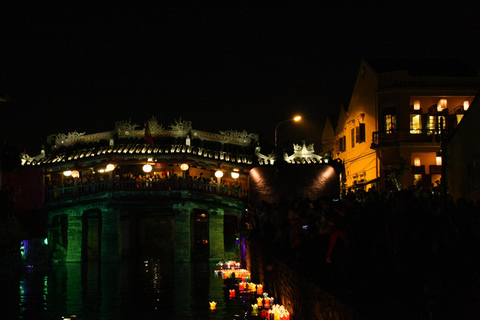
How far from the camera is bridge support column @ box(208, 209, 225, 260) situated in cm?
3584

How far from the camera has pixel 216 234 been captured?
3603 centimetres

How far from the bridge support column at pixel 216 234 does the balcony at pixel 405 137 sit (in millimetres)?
10532

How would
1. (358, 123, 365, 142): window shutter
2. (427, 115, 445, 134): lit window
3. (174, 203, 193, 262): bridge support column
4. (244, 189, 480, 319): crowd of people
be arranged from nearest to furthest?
(244, 189, 480, 319): crowd of people < (427, 115, 445, 134): lit window < (174, 203, 193, 262): bridge support column < (358, 123, 365, 142): window shutter

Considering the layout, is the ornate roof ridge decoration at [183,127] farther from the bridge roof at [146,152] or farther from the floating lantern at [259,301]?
the floating lantern at [259,301]

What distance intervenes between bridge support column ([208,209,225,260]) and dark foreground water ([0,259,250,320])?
14.0 feet

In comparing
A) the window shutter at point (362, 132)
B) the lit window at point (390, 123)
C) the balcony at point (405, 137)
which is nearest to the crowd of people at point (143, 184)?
the window shutter at point (362, 132)

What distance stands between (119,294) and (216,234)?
49.5 feet

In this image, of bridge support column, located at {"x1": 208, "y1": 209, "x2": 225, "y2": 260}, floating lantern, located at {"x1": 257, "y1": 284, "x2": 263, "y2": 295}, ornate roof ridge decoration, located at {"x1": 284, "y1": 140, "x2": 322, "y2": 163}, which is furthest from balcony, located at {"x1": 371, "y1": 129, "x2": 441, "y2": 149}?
floating lantern, located at {"x1": 257, "y1": 284, "x2": 263, "y2": 295}

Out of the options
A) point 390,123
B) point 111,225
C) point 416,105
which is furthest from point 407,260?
point 111,225

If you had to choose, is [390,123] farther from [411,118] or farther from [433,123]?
[433,123]

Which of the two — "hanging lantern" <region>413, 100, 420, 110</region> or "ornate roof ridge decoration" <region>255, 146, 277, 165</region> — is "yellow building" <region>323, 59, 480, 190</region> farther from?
"ornate roof ridge decoration" <region>255, 146, 277, 165</region>

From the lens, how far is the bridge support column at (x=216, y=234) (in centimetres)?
3584

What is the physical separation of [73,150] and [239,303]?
22811mm

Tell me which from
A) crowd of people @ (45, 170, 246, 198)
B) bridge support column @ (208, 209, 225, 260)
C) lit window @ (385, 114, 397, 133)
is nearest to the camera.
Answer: lit window @ (385, 114, 397, 133)
